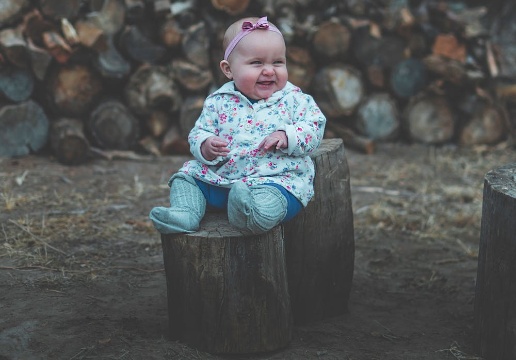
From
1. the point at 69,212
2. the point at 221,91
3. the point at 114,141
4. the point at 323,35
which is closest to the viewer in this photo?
the point at 221,91

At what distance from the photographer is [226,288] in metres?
3.14

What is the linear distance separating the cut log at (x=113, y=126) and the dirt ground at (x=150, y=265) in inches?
10.5

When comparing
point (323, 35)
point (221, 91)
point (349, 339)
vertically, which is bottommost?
point (349, 339)

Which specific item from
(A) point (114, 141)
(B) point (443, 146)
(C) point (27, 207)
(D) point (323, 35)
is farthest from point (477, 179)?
(C) point (27, 207)

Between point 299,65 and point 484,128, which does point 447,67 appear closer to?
point 484,128

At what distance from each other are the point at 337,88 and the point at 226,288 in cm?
474

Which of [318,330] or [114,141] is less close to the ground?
[114,141]

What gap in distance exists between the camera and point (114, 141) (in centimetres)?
689

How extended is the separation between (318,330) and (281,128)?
1081 millimetres

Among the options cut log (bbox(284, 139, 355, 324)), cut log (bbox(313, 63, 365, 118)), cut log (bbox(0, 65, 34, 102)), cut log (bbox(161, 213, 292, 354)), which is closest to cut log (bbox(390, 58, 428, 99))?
cut log (bbox(313, 63, 365, 118))

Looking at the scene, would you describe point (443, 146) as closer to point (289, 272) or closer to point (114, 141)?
point (114, 141)

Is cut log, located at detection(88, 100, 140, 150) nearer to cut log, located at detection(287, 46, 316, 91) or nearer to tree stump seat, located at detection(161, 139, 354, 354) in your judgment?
cut log, located at detection(287, 46, 316, 91)

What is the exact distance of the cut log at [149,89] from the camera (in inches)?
265

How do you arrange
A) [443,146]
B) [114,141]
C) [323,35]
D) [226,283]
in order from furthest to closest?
1. [443,146]
2. [323,35]
3. [114,141]
4. [226,283]
